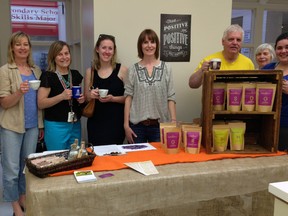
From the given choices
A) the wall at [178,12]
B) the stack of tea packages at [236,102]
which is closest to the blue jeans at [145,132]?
the stack of tea packages at [236,102]

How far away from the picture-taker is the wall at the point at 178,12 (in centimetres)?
255

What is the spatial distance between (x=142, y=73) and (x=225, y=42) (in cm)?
64

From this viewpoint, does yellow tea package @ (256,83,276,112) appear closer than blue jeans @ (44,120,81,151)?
Yes

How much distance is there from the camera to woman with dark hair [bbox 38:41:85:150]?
7.35 feet

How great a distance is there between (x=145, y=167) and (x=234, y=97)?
68 cm

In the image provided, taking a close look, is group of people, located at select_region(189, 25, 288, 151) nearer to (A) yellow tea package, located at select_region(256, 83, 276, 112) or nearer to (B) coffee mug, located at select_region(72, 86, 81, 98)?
(A) yellow tea package, located at select_region(256, 83, 276, 112)

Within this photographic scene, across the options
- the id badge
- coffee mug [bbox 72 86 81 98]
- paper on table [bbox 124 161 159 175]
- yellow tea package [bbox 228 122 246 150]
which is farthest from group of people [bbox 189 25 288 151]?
the id badge

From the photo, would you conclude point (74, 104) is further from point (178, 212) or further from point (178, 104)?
point (178, 212)

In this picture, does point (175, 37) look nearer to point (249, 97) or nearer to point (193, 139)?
point (249, 97)

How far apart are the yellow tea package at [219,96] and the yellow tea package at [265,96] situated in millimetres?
197

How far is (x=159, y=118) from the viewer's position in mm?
2234

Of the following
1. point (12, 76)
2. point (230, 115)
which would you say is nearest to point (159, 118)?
point (230, 115)

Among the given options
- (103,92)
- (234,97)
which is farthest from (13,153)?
(234,97)

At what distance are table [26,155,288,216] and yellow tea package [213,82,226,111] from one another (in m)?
0.32
